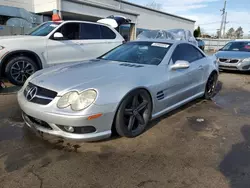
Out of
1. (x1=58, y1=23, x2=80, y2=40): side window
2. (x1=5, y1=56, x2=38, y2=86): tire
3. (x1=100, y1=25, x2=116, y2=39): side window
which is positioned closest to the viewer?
(x1=5, y1=56, x2=38, y2=86): tire

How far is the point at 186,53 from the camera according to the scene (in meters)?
4.29

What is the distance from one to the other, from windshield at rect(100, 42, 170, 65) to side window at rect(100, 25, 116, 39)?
254 centimetres

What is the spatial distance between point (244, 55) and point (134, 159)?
833 centimetres

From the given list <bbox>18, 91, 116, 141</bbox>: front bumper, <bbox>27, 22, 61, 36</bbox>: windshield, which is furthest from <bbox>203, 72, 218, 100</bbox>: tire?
<bbox>27, 22, 61, 36</bbox>: windshield

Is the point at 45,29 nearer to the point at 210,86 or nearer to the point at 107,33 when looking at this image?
the point at 107,33

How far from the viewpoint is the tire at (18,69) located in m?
4.99

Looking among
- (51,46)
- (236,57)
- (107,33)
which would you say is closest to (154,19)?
(236,57)

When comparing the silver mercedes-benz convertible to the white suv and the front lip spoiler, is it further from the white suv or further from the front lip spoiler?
the white suv

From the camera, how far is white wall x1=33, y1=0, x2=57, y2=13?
13836 mm

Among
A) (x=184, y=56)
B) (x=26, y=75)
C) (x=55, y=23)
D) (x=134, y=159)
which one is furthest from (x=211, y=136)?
(x=55, y=23)

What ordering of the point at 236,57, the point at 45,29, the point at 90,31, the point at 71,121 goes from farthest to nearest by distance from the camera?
the point at 236,57 → the point at 90,31 → the point at 45,29 → the point at 71,121

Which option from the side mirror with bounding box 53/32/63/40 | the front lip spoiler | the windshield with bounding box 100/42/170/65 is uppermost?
the side mirror with bounding box 53/32/63/40

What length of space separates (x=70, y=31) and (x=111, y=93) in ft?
13.2

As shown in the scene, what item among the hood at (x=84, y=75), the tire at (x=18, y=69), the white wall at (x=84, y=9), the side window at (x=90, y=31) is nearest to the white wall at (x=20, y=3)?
the white wall at (x=84, y=9)
